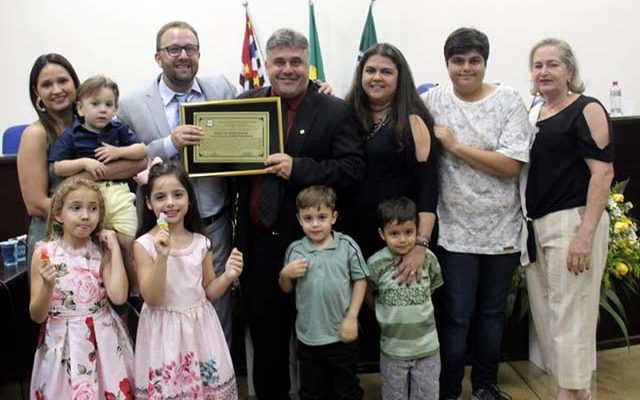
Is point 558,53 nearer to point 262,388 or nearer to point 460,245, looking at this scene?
point 460,245

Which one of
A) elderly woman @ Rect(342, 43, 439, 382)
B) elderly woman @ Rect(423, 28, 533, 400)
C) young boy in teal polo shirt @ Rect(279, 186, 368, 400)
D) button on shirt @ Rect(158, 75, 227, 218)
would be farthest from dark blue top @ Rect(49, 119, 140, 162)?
elderly woman @ Rect(423, 28, 533, 400)

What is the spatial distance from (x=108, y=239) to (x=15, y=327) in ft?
2.13

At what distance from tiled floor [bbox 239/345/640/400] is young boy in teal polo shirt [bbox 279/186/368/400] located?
2.45ft

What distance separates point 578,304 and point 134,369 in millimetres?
1855

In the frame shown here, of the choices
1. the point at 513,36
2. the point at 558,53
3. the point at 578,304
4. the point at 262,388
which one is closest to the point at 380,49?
the point at 558,53

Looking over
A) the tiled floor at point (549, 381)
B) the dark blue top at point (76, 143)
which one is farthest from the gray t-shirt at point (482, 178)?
the dark blue top at point (76, 143)

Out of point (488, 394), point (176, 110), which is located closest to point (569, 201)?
point (488, 394)

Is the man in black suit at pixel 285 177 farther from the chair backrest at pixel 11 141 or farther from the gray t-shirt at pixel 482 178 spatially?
the chair backrest at pixel 11 141

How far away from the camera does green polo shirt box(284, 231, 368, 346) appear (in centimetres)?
229

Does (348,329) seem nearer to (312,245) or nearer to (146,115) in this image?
(312,245)

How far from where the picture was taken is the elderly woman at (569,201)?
2.38 meters

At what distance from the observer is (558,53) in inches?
94.8

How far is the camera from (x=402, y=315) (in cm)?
237

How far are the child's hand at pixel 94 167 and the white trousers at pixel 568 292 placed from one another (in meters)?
1.84
